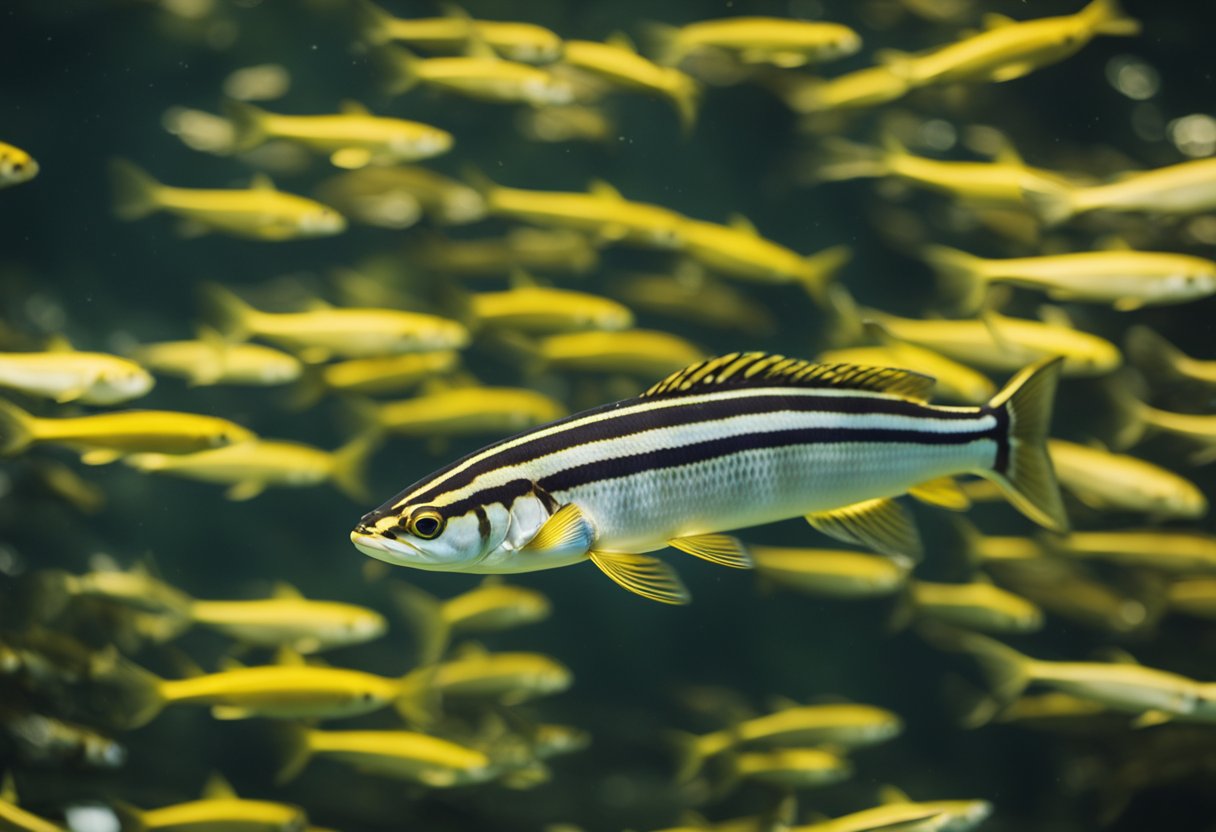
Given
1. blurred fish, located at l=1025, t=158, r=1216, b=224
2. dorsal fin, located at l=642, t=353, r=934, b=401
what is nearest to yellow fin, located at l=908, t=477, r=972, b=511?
dorsal fin, located at l=642, t=353, r=934, b=401

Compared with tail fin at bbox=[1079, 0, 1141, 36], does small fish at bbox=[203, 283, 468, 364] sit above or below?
below

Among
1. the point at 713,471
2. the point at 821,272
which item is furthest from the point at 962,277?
the point at 713,471

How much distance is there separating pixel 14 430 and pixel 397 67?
4061mm

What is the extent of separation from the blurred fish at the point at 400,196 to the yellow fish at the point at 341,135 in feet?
2.71

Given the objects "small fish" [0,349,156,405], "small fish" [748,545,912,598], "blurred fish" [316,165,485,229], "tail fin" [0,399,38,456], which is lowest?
"small fish" [748,545,912,598]

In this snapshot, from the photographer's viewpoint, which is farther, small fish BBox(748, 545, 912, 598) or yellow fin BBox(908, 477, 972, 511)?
small fish BBox(748, 545, 912, 598)

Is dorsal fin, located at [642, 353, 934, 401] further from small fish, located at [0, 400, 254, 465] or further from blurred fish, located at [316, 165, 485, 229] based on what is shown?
blurred fish, located at [316, 165, 485, 229]

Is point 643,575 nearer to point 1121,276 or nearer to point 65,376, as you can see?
point 65,376

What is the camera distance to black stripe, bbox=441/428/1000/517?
7.97ft

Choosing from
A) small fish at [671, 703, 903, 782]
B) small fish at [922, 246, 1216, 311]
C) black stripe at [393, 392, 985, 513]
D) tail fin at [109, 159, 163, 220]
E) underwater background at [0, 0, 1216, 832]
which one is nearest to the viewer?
black stripe at [393, 392, 985, 513]

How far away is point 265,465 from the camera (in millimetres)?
6609

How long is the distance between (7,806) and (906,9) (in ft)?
29.9

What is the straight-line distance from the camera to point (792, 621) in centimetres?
1073

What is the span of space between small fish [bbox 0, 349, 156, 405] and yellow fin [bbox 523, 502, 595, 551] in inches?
129
